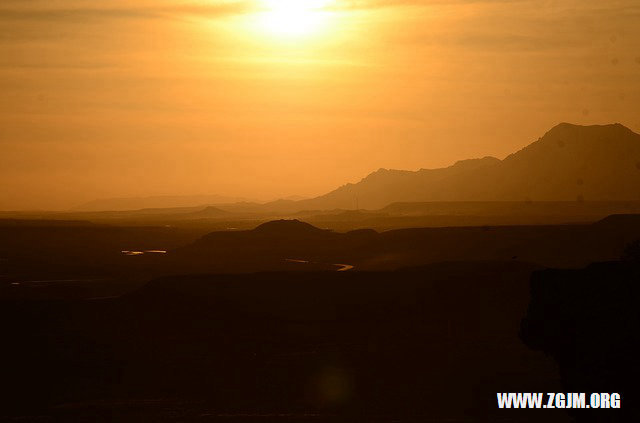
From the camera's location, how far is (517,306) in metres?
43.7

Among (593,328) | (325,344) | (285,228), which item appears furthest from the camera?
(285,228)

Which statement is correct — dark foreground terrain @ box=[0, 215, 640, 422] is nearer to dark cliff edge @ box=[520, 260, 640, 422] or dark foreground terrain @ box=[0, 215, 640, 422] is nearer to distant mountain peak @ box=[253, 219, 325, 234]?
dark cliff edge @ box=[520, 260, 640, 422]

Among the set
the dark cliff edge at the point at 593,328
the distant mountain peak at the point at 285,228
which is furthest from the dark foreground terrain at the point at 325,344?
the distant mountain peak at the point at 285,228

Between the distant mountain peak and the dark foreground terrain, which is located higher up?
the distant mountain peak

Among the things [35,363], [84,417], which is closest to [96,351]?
[35,363]

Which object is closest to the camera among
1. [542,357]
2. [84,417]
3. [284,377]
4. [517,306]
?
[84,417]

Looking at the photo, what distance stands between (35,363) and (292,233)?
63.6 meters

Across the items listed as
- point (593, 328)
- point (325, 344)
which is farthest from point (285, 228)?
point (593, 328)

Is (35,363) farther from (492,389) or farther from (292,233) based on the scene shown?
(292,233)

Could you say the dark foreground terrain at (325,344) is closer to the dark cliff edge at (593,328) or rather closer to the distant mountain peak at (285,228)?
the dark cliff edge at (593,328)

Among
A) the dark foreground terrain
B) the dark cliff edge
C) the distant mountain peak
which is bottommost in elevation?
the dark foreground terrain

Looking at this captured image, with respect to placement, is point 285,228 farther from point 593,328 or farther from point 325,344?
point 593,328

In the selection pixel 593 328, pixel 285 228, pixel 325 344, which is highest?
pixel 285 228

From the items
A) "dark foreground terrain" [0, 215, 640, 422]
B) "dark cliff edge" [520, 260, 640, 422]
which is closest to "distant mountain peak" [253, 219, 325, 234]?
"dark foreground terrain" [0, 215, 640, 422]
